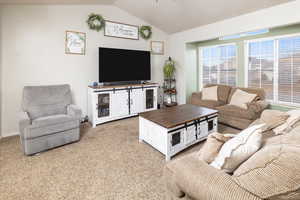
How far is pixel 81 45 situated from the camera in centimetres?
391

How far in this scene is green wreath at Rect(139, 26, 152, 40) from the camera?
485 centimetres

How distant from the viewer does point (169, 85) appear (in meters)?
5.59

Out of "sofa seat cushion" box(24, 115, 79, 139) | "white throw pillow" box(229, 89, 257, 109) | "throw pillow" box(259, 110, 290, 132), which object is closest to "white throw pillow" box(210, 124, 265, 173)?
"throw pillow" box(259, 110, 290, 132)

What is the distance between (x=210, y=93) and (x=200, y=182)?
3.67 metres

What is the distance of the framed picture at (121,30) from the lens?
4.28m

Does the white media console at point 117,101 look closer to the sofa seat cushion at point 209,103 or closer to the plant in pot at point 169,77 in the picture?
the plant in pot at point 169,77

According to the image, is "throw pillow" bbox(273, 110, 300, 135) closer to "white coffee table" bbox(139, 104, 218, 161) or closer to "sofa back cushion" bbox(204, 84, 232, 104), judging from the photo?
"white coffee table" bbox(139, 104, 218, 161)

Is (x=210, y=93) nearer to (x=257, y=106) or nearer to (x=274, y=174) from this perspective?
(x=257, y=106)

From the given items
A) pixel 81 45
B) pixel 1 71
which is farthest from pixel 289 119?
pixel 1 71

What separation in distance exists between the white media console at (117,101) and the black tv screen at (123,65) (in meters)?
0.33

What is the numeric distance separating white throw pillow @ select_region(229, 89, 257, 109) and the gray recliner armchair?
3.33 m

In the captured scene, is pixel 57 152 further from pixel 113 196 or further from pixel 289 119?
pixel 289 119

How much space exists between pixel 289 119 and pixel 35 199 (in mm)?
2978

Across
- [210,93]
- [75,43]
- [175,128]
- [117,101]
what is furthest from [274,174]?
[75,43]
